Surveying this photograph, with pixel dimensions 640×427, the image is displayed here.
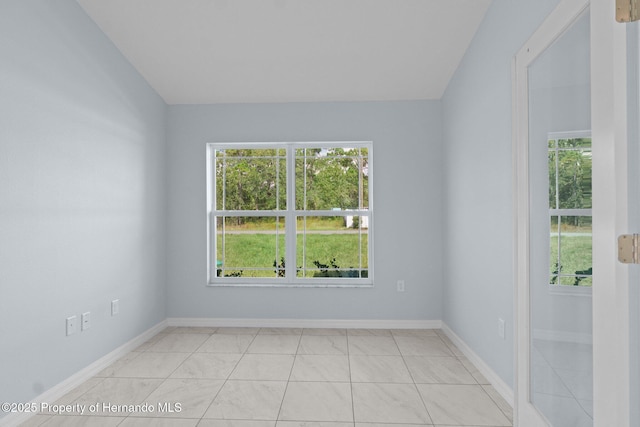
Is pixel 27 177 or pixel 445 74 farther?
pixel 445 74

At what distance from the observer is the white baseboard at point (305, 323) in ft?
12.9

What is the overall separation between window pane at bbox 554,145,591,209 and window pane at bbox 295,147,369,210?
248 centimetres

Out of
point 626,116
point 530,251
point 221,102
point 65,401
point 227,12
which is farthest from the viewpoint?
point 221,102

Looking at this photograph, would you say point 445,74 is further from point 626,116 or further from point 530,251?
point 626,116

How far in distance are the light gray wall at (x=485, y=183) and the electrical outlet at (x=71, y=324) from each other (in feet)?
9.25

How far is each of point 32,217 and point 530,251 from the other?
110 inches

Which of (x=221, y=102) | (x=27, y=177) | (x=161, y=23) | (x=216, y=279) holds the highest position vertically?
(x=161, y=23)

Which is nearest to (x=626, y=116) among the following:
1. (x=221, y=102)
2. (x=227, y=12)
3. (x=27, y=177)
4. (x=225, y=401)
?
(x=225, y=401)

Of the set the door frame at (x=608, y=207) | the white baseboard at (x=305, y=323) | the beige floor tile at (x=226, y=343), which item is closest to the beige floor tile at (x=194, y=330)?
the white baseboard at (x=305, y=323)

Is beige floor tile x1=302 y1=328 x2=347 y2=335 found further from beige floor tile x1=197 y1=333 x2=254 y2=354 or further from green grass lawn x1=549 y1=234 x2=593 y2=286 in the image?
green grass lawn x1=549 y1=234 x2=593 y2=286

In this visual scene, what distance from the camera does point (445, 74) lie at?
139 inches

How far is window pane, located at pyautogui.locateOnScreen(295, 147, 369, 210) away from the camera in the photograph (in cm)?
410

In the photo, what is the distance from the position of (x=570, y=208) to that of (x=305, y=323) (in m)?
2.88

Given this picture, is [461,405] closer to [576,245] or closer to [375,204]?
[576,245]
